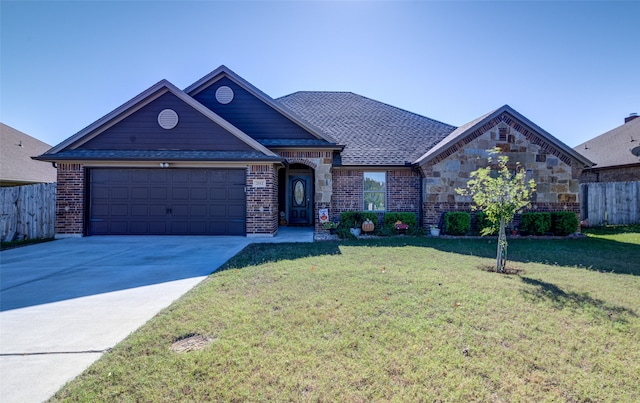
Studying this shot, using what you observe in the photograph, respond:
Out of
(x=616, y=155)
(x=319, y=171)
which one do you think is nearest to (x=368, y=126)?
(x=319, y=171)

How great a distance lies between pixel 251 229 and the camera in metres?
11.4

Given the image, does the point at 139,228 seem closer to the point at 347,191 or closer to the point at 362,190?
the point at 347,191

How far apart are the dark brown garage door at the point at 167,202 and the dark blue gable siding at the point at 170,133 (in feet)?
3.03

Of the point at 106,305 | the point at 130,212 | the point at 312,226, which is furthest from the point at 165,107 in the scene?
the point at 106,305

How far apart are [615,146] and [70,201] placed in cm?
2989

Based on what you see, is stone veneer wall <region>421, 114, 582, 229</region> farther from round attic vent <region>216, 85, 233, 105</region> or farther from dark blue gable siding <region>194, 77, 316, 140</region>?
round attic vent <region>216, 85, 233, 105</region>

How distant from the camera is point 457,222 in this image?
11578 mm

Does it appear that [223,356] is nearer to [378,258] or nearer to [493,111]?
[378,258]

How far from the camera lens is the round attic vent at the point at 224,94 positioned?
13.3 metres

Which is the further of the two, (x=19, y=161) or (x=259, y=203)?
(x=19, y=161)

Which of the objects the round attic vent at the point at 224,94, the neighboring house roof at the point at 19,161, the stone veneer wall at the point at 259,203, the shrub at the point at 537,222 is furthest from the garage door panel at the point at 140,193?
the shrub at the point at 537,222

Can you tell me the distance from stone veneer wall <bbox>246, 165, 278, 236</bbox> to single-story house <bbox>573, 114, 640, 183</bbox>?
59.3 feet

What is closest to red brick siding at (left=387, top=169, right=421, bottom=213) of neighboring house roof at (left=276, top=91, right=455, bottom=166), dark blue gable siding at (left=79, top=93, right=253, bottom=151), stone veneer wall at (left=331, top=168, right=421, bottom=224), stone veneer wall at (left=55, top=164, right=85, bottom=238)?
stone veneer wall at (left=331, top=168, right=421, bottom=224)

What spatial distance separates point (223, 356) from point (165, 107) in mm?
10924
